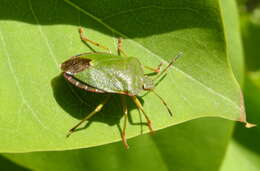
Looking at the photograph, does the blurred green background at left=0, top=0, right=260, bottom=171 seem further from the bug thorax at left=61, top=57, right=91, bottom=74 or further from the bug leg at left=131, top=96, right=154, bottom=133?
the bug thorax at left=61, top=57, right=91, bottom=74

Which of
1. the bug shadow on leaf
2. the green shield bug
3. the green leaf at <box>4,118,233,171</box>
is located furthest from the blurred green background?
the bug shadow on leaf

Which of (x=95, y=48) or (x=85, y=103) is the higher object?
(x=95, y=48)

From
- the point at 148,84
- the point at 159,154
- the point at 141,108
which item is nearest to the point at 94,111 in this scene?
the point at 141,108

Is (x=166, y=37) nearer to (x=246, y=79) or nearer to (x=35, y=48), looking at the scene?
(x=35, y=48)

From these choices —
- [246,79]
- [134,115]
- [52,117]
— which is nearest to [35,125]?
[52,117]

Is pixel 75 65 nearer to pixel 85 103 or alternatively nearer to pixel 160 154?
pixel 85 103

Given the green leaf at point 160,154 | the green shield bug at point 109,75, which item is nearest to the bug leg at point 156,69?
the green shield bug at point 109,75
